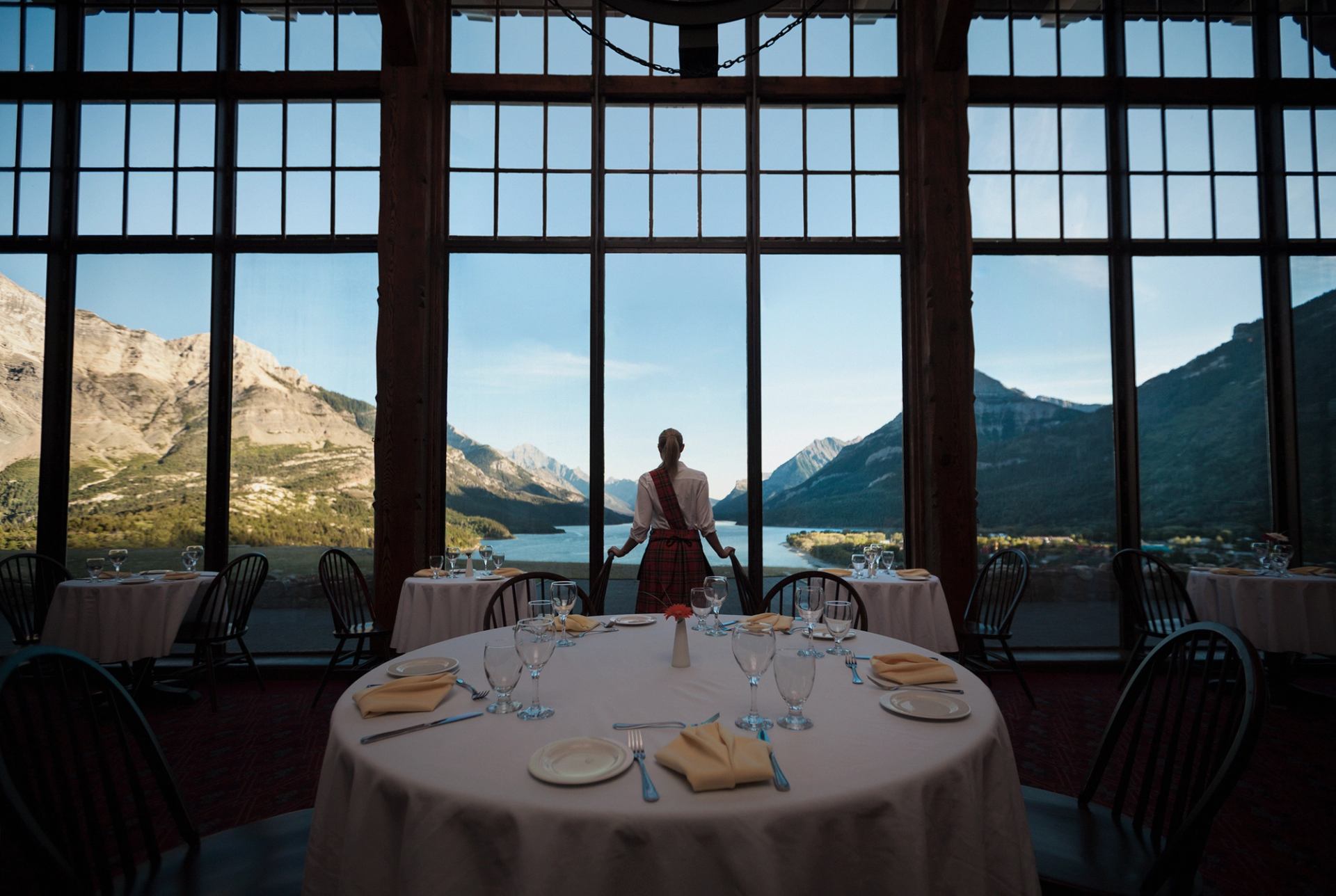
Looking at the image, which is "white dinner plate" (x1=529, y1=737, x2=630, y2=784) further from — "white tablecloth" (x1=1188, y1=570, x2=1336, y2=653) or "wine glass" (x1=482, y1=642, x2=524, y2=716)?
"white tablecloth" (x1=1188, y1=570, x2=1336, y2=653)

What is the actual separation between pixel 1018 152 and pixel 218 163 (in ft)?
18.1

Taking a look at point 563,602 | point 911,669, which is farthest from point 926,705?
point 563,602

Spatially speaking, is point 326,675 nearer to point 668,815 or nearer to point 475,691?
point 475,691

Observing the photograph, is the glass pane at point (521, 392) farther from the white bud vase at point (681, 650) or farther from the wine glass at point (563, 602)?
the white bud vase at point (681, 650)

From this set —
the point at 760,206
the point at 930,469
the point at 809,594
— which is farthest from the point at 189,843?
the point at 760,206

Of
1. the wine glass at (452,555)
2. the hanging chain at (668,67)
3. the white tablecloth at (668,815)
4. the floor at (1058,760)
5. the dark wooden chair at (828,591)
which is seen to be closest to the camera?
the white tablecloth at (668,815)

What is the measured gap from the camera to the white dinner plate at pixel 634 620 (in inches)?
82.3

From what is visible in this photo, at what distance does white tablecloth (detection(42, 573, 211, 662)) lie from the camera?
3266 millimetres

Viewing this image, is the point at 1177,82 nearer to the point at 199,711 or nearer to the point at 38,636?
the point at 199,711


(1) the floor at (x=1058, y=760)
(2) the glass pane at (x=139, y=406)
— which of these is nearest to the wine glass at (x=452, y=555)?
(1) the floor at (x=1058, y=760)

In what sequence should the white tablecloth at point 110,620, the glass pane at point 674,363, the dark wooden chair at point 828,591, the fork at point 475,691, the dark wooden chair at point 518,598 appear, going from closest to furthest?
1. the fork at point 475,691
2. the dark wooden chair at point 828,591
3. the dark wooden chair at point 518,598
4. the white tablecloth at point 110,620
5. the glass pane at point 674,363

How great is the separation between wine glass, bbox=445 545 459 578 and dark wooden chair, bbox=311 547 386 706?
1.54 ft

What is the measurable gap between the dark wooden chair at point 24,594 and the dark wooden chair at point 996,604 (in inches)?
198

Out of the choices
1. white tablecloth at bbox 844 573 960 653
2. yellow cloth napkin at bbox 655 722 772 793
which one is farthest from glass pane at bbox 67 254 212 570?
yellow cloth napkin at bbox 655 722 772 793
